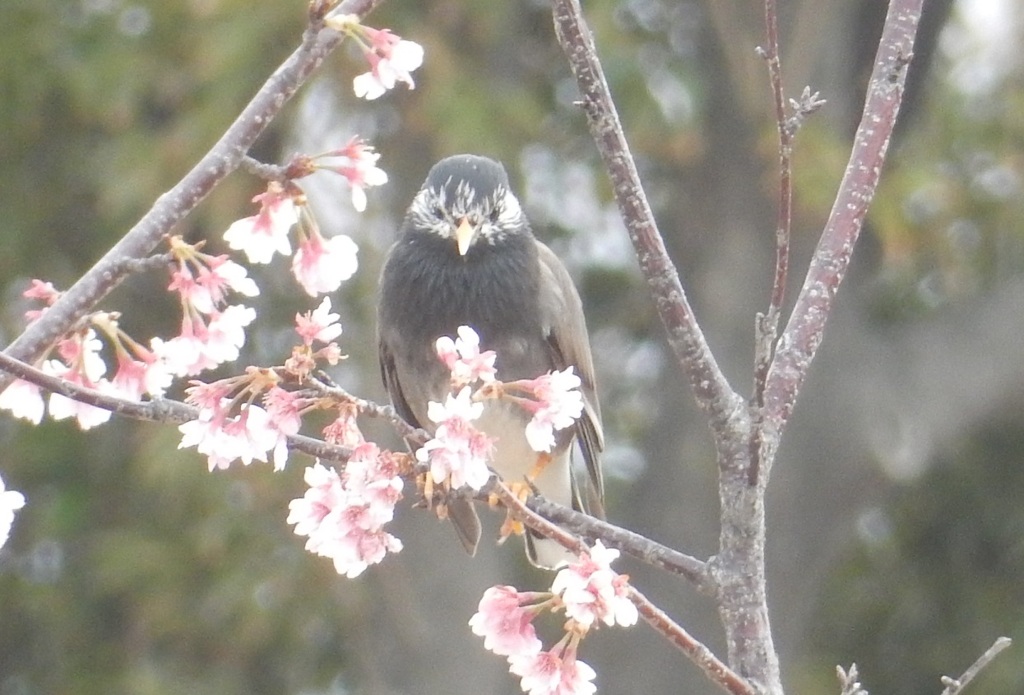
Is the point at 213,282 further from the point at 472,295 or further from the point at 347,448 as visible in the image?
the point at 472,295

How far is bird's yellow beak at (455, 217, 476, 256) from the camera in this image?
3.34 m

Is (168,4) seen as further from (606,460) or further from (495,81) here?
(606,460)

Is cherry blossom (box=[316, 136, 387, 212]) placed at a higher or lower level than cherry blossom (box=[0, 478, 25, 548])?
higher

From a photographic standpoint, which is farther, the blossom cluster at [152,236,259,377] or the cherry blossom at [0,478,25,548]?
the blossom cluster at [152,236,259,377]

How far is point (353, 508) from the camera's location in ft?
5.79

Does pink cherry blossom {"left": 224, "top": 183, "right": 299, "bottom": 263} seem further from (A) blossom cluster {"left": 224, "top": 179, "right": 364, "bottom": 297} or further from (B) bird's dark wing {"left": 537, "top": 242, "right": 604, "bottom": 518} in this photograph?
(B) bird's dark wing {"left": 537, "top": 242, "right": 604, "bottom": 518}

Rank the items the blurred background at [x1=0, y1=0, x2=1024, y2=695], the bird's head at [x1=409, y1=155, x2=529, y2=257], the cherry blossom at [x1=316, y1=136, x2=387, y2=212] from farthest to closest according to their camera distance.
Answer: the blurred background at [x1=0, y1=0, x2=1024, y2=695] → the bird's head at [x1=409, y1=155, x2=529, y2=257] → the cherry blossom at [x1=316, y1=136, x2=387, y2=212]

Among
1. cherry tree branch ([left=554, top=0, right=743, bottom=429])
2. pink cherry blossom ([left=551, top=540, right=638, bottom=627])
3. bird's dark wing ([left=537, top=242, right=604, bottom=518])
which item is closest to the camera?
pink cherry blossom ([left=551, top=540, right=638, bottom=627])

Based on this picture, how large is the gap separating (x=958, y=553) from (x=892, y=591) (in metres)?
0.38

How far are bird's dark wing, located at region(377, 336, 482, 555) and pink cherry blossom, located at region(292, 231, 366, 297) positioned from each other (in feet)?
5.03

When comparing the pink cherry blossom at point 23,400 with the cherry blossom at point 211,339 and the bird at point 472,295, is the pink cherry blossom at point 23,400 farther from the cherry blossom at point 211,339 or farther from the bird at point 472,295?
the bird at point 472,295

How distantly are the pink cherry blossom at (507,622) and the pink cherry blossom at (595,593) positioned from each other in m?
0.16

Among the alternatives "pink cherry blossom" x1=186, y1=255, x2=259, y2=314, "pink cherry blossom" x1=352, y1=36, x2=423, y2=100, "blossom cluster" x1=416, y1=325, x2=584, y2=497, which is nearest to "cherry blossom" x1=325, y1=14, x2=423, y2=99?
"pink cherry blossom" x1=352, y1=36, x2=423, y2=100

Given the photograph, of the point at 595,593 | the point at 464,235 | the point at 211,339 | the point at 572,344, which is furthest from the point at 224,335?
the point at 572,344
